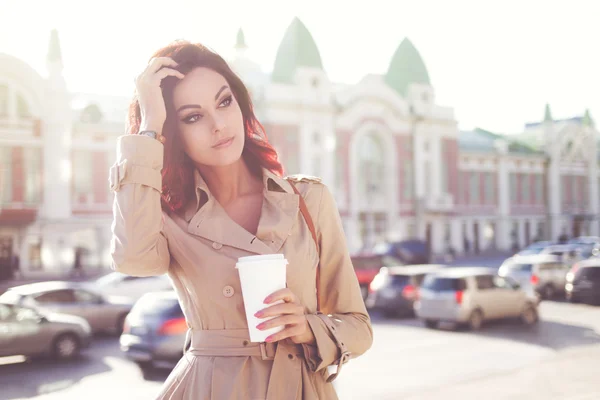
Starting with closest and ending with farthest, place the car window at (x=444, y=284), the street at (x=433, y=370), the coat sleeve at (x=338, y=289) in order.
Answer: the coat sleeve at (x=338, y=289)
the street at (x=433, y=370)
the car window at (x=444, y=284)

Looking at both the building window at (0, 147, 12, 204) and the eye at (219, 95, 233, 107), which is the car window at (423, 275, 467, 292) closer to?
the eye at (219, 95, 233, 107)

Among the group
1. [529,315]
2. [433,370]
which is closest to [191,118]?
[433,370]

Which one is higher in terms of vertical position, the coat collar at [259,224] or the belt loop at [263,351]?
the coat collar at [259,224]

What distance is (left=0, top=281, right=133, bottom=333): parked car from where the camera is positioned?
14.0m

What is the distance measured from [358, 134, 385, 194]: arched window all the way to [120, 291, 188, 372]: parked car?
35.5 meters

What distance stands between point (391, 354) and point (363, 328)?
9931 millimetres

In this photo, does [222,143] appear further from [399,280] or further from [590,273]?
[590,273]

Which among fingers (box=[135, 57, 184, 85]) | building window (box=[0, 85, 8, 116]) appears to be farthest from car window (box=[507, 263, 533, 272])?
building window (box=[0, 85, 8, 116])

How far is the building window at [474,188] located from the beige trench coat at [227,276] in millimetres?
52842

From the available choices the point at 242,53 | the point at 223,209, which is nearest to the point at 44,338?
the point at 223,209

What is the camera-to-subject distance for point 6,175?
32.7m

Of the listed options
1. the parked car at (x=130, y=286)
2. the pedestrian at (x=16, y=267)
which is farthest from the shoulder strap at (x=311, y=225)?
the pedestrian at (x=16, y=267)

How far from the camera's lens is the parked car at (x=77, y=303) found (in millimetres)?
14023

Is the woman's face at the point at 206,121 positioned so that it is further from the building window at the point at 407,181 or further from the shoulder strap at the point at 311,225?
the building window at the point at 407,181
